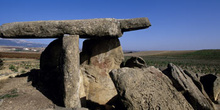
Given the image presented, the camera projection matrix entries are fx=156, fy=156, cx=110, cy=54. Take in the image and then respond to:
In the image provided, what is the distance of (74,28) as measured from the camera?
5.22 m

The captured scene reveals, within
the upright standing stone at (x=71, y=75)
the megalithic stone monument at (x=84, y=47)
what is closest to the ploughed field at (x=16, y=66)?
the megalithic stone monument at (x=84, y=47)

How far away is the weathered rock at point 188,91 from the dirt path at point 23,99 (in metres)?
3.67

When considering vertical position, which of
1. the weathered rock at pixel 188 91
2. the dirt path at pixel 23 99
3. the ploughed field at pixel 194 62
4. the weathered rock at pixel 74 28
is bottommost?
the ploughed field at pixel 194 62

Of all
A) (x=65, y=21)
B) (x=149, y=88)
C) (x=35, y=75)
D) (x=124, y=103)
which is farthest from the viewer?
(x=35, y=75)

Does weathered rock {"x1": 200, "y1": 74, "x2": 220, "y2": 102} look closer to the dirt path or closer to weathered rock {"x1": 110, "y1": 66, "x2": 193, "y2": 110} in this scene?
weathered rock {"x1": 110, "y1": 66, "x2": 193, "y2": 110}

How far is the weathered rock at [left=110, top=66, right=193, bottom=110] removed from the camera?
383 centimetres

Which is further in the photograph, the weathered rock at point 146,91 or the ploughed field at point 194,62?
the ploughed field at point 194,62

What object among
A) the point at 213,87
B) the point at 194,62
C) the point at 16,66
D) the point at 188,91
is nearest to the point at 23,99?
the point at 188,91

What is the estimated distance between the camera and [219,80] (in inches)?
238

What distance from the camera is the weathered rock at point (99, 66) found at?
19.6ft

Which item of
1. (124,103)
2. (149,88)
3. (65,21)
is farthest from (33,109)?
(149,88)

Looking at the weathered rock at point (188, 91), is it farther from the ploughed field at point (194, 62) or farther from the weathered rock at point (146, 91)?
the ploughed field at point (194, 62)

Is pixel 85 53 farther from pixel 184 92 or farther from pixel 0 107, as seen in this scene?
pixel 184 92

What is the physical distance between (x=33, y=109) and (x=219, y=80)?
6613mm
